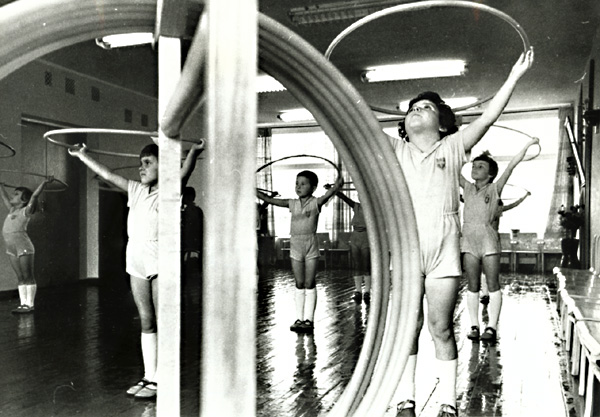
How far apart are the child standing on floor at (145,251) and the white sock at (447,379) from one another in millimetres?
1497

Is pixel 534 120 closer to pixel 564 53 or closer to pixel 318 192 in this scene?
pixel 564 53

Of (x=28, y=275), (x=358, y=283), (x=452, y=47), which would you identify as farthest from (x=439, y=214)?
(x=452, y=47)

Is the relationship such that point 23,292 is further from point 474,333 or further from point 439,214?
point 439,214

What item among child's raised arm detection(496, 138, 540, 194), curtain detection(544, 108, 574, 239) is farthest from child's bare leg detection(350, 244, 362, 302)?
curtain detection(544, 108, 574, 239)

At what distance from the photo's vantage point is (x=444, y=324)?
2.54 m

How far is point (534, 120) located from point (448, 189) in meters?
10.5

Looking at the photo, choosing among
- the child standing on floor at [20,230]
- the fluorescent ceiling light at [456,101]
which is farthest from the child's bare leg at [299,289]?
the fluorescent ceiling light at [456,101]

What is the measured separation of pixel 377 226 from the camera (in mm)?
880

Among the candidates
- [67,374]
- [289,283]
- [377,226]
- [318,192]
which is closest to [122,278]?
[289,283]

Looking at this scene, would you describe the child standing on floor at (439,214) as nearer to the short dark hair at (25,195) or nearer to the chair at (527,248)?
the short dark hair at (25,195)

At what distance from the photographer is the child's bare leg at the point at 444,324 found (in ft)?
8.24

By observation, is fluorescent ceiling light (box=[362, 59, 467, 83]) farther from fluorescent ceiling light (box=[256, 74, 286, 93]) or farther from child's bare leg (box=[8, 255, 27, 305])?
child's bare leg (box=[8, 255, 27, 305])

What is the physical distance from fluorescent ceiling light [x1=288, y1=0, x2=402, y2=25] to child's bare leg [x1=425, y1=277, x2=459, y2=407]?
397cm

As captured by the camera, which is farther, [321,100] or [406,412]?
[406,412]
